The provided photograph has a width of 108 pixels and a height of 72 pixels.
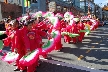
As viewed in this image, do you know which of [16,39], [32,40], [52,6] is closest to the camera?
[16,39]

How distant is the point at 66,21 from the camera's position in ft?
47.7

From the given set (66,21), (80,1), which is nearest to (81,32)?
(66,21)

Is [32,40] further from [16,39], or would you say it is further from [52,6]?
[52,6]

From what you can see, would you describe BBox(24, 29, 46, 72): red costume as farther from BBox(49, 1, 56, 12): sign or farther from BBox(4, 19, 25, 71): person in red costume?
BBox(49, 1, 56, 12): sign

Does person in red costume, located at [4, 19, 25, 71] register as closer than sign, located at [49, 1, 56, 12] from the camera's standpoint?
Yes

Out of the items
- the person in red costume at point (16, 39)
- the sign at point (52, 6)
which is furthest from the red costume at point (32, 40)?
the sign at point (52, 6)

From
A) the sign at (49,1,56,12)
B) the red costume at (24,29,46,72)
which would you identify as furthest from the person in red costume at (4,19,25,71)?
the sign at (49,1,56,12)

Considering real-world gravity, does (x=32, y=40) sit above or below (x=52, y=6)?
below

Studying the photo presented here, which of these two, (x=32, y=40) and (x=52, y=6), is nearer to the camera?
(x=32, y=40)

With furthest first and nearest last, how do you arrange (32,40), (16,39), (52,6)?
1. (52,6)
2. (32,40)
3. (16,39)

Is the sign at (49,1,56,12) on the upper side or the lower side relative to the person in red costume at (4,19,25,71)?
upper

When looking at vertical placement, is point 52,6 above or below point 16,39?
above

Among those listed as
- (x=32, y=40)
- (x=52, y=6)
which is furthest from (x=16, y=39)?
(x=52, y=6)

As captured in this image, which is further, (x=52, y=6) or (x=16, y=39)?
(x=52, y=6)
